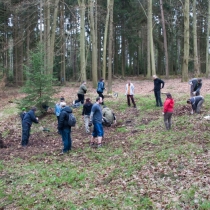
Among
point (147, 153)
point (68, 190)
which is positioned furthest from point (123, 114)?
point (68, 190)

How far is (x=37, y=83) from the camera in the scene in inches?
683

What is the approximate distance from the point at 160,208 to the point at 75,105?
13.5m

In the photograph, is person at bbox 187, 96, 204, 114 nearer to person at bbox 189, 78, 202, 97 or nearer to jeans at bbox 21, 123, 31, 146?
person at bbox 189, 78, 202, 97

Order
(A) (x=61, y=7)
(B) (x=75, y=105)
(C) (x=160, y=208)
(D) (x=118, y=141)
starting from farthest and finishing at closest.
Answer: (A) (x=61, y=7)
(B) (x=75, y=105)
(D) (x=118, y=141)
(C) (x=160, y=208)

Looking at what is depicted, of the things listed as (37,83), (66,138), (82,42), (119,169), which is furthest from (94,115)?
(82,42)

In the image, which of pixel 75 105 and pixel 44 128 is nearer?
pixel 44 128

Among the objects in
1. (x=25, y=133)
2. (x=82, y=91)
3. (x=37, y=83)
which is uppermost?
(x=37, y=83)

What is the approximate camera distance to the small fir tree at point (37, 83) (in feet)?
56.2

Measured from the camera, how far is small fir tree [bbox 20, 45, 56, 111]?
17.1 metres

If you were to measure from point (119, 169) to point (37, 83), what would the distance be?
10.4 metres

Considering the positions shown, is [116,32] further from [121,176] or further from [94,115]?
[121,176]

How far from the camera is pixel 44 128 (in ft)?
52.8

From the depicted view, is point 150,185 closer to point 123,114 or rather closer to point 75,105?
point 123,114

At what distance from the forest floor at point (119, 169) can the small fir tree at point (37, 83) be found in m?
3.49
